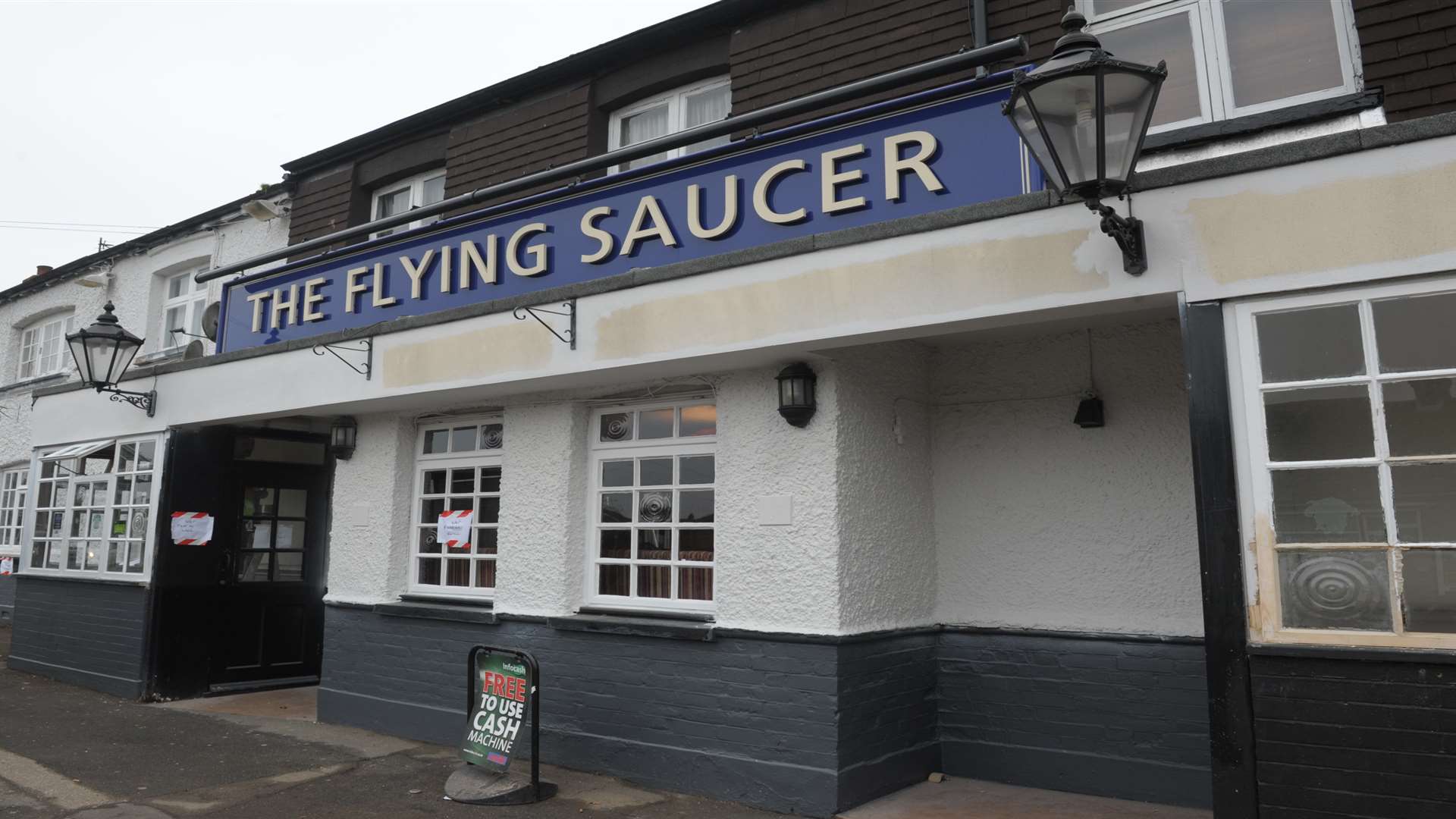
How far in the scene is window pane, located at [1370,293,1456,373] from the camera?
387cm

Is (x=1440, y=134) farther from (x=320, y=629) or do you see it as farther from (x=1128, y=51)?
(x=320, y=629)

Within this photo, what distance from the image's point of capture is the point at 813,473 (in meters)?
5.74

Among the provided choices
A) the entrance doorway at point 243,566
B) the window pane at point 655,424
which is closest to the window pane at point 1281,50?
the window pane at point 655,424

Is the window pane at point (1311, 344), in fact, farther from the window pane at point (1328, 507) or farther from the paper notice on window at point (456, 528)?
the paper notice on window at point (456, 528)

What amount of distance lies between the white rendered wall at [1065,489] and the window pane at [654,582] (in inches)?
69.5

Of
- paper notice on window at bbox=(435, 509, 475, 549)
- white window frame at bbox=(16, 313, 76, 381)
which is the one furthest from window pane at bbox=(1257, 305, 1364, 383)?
white window frame at bbox=(16, 313, 76, 381)

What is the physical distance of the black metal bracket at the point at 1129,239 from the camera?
427 cm

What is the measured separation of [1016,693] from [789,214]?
3181 mm

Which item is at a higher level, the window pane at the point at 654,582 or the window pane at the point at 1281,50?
the window pane at the point at 1281,50

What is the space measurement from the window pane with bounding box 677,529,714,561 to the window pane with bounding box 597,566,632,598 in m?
0.48

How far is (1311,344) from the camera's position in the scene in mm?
4117

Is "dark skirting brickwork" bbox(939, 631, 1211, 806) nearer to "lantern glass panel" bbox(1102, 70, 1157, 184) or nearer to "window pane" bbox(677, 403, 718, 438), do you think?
"window pane" bbox(677, 403, 718, 438)

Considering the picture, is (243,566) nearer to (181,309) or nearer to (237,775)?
(237,775)

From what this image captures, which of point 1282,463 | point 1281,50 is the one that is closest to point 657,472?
point 1282,463
